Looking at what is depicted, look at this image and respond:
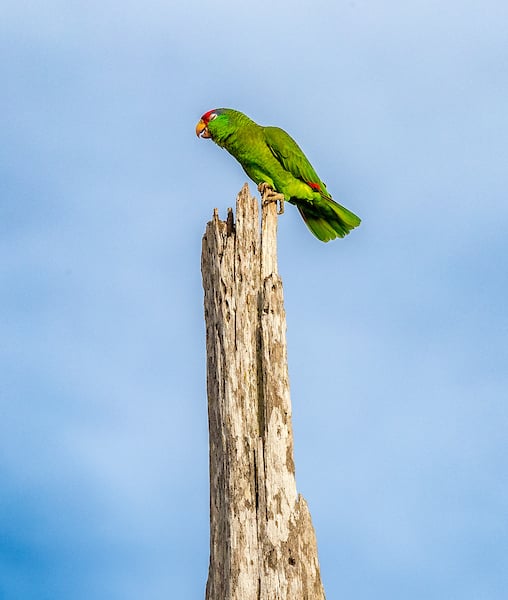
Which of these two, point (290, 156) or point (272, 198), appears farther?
point (290, 156)

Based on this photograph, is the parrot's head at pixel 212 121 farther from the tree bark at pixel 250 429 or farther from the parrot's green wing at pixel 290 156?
the tree bark at pixel 250 429

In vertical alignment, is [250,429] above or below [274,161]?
below

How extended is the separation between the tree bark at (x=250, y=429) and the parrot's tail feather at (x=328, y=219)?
232 centimetres

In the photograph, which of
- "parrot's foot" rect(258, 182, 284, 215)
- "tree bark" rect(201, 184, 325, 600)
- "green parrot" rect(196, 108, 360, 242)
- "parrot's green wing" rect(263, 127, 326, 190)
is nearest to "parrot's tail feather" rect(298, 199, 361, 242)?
"green parrot" rect(196, 108, 360, 242)

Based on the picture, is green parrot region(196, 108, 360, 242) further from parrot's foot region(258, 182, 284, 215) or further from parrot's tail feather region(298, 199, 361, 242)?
parrot's foot region(258, 182, 284, 215)

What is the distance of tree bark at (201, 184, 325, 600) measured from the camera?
559cm

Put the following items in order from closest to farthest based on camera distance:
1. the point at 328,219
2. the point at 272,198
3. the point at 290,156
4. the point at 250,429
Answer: the point at 250,429 < the point at 272,198 < the point at 290,156 < the point at 328,219

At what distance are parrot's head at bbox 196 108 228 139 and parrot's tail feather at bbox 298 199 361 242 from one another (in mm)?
1303

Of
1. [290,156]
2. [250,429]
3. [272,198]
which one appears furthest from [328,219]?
[250,429]

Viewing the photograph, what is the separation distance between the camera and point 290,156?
841 centimetres

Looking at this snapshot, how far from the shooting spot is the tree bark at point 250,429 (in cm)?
559

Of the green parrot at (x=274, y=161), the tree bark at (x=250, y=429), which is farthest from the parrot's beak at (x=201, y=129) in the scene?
the tree bark at (x=250, y=429)

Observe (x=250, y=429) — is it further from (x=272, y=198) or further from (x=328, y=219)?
(x=328, y=219)

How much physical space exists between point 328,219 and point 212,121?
5.65 ft
